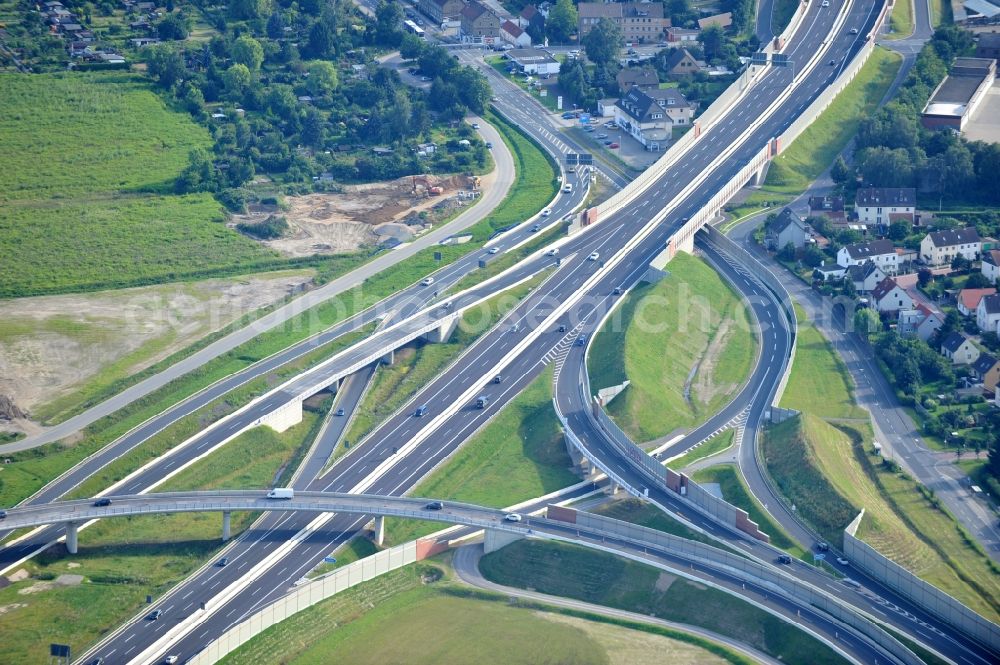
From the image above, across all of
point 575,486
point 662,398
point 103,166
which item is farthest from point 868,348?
point 103,166

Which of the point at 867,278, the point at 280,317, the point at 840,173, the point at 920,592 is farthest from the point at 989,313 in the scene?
the point at 280,317

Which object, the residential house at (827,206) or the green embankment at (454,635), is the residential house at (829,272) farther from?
the green embankment at (454,635)

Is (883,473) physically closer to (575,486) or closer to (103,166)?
(575,486)

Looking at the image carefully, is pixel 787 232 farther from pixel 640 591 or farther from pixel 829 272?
pixel 640 591

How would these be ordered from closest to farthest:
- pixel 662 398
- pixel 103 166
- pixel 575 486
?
pixel 575 486, pixel 662 398, pixel 103 166

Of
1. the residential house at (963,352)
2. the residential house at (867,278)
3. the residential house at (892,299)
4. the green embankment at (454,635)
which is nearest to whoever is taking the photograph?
the green embankment at (454,635)

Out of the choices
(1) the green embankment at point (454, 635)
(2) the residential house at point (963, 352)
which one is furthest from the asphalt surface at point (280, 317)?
(2) the residential house at point (963, 352)
